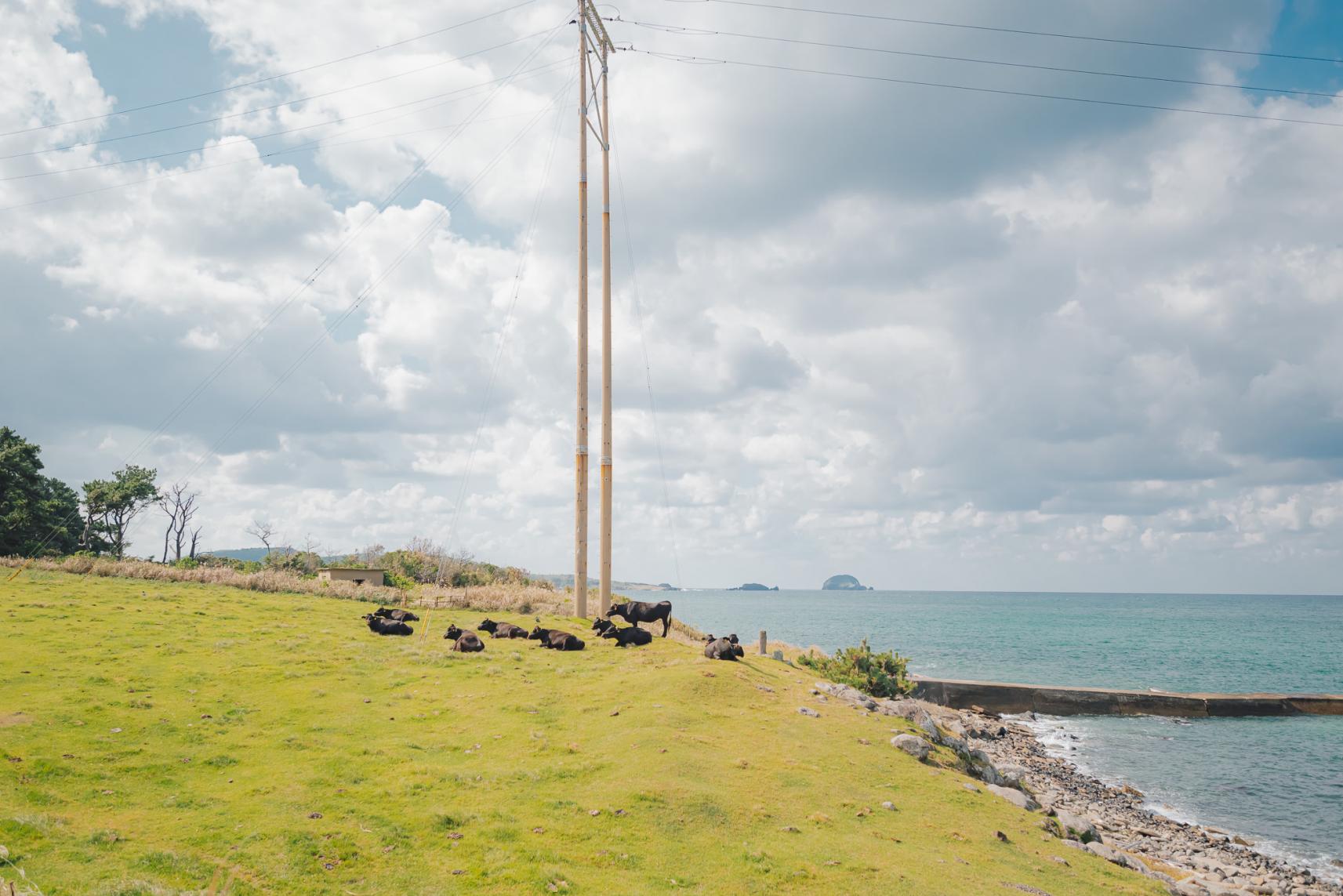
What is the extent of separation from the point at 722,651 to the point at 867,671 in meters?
7.90

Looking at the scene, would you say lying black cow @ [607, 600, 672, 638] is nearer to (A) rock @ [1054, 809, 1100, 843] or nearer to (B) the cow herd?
(B) the cow herd

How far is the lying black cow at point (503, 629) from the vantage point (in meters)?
27.4

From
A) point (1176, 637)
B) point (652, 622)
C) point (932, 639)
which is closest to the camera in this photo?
point (652, 622)

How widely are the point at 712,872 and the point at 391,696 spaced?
36.0 ft

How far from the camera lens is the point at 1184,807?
27484mm

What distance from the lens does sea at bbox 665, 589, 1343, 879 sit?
27578 mm

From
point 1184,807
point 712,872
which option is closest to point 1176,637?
point 1184,807

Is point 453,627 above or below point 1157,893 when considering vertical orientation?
above

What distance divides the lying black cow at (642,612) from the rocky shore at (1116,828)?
926cm

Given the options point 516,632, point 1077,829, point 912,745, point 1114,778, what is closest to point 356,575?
point 516,632

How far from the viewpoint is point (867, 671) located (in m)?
28.3

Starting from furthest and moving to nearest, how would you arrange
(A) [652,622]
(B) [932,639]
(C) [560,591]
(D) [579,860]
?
(B) [932,639] < (C) [560,591] < (A) [652,622] < (D) [579,860]

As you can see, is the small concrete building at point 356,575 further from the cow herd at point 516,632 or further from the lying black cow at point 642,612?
the lying black cow at point 642,612

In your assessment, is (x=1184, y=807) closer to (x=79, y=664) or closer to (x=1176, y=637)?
(x=79, y=664)
